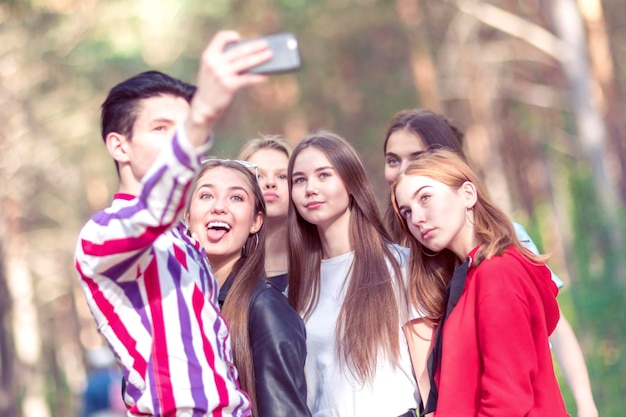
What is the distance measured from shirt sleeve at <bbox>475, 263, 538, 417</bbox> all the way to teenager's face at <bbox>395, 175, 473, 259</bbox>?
0.32m

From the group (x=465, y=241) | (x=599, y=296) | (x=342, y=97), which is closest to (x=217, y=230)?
(x=465, y=241)

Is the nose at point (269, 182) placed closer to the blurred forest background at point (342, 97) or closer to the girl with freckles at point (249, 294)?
the girl with freckles at point (249, 294)

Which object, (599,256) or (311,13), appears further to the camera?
(311,13)

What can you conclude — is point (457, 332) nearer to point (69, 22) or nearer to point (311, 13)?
point (69, 22)

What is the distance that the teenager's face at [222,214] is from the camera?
463 cm

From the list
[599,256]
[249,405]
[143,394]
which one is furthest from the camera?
[599,256]


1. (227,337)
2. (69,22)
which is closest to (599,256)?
(227,337)

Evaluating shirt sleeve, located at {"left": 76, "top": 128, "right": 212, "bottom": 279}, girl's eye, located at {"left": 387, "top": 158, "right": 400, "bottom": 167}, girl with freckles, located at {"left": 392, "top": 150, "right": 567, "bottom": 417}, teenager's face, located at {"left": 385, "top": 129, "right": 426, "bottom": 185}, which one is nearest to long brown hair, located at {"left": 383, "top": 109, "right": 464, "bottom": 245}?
teenager's face, located at {"left": 385, "top": 129, "right": 426, "bottom": 185}

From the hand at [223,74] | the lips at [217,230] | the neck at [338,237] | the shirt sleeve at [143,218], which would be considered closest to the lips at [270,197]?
the neck at [338,237]

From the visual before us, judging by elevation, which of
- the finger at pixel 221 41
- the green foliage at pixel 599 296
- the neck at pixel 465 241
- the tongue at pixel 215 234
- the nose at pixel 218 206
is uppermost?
the finger at pixel 221 41

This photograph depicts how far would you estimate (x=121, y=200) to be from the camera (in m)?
3.49

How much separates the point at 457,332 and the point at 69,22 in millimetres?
19145

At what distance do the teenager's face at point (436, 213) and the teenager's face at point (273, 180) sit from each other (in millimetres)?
1712

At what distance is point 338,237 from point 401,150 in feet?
2.76
